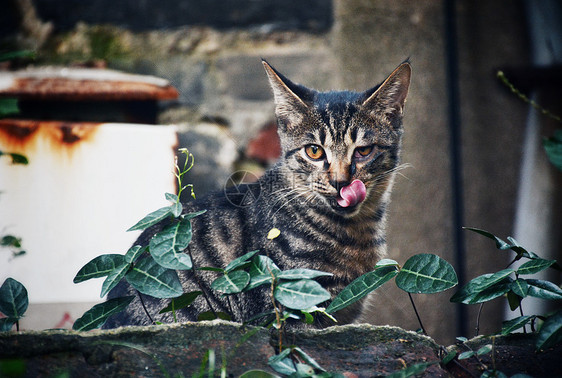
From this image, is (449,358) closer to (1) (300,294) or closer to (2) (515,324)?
(2) (515,324)

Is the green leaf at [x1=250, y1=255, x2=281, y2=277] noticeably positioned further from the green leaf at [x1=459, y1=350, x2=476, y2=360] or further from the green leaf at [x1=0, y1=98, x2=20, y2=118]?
the green leaf at [x1=0, y1=98, x2=20, y2=118]

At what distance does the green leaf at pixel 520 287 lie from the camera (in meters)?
1.06

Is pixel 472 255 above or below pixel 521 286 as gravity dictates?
below

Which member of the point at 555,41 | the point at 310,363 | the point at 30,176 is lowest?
the point at 310,363

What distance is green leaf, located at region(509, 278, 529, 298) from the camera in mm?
1059

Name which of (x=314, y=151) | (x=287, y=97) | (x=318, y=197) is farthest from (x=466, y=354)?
(x=287, y=97)

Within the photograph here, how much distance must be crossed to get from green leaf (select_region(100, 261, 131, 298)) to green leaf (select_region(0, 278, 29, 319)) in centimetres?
18

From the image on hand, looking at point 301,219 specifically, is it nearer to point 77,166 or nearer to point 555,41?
point 77,166

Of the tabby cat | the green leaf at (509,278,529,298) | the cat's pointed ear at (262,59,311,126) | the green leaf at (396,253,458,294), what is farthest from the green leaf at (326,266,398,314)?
the cat's pointed ear at (262,59,311,126)

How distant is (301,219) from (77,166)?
0.80 metres

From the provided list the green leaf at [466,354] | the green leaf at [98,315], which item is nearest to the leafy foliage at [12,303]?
the green leaf at [98,315]

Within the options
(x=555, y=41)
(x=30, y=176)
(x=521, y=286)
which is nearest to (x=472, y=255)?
(x=555, y=41)

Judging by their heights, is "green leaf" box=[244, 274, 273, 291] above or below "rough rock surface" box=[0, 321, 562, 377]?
above

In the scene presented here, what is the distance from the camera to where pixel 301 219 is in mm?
1789
